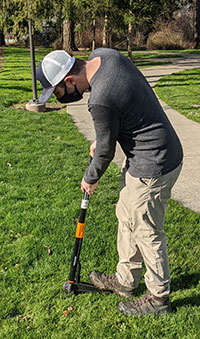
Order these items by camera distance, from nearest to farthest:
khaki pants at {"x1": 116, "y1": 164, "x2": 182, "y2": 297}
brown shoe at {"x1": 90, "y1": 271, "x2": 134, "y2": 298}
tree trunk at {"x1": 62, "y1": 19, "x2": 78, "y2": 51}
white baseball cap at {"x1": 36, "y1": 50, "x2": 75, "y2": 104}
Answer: white baseball cap at {"x1": 36, "y1": 50, "x2": 75, "y2": 104} < khaki pants at {"x1": 116, "y1": 164, "x2": 182, "y2": 297} < brown shoe at {"x1": 90, "y1": 271, "x2": 134, "y2": 298} < tree trunk at {"x1": 62, "y1": 19, "x2": 78, "y2": 51}

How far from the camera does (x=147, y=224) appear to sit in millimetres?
2477

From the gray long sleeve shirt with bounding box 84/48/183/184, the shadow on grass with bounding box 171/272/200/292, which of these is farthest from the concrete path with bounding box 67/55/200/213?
the gray long sleeve shirt with bounding box 84/48/183/184

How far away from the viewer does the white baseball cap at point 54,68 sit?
2.22 meters

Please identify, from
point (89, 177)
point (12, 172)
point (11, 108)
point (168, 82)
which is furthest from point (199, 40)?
point (89, 177)

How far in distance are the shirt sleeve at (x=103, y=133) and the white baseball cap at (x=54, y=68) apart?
0.30 metres

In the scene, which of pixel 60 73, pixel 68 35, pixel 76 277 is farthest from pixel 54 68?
pixel 68 35

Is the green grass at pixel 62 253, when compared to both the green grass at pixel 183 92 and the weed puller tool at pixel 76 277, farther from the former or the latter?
the green grass at pixel 183 92

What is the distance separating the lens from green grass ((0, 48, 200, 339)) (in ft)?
8.70

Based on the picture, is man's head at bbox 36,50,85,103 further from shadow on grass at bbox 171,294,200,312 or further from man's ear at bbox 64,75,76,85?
shadow on grass at bbox 171,294,200,312

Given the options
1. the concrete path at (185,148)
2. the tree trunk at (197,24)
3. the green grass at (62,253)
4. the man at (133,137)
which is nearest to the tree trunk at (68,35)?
the tree trunk at (197,24)

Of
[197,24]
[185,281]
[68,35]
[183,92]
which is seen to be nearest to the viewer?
[185,281]

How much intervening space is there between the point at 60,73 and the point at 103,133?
43 centimetres

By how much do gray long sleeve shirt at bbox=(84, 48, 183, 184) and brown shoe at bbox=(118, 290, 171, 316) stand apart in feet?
3.12

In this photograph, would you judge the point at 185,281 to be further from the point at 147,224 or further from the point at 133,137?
the point at 133,137
